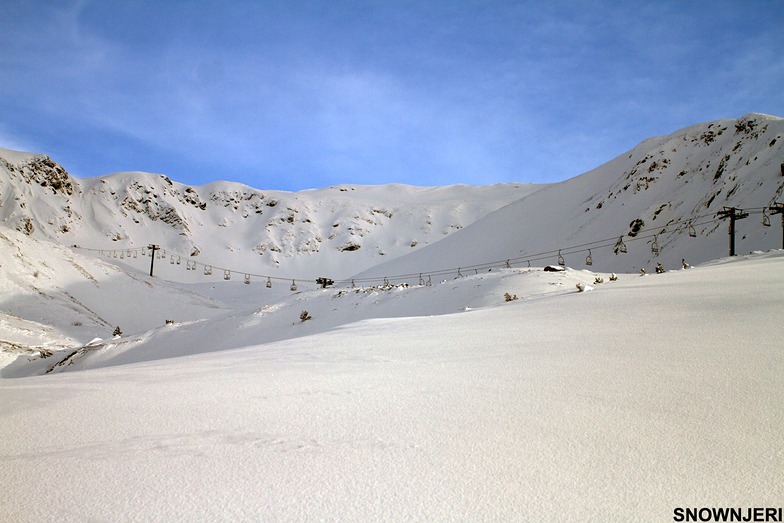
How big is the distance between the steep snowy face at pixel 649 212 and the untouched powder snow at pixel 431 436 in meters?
19.7

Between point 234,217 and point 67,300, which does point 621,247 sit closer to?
point 67,300

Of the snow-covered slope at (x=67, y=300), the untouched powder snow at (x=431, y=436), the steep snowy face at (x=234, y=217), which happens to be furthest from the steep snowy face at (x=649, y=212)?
the steep snowy face at (x=234, y=217)

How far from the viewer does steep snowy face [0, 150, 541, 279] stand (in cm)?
5409

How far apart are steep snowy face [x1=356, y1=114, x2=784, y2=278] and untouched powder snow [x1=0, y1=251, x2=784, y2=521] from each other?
19.7m

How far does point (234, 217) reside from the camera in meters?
72.6

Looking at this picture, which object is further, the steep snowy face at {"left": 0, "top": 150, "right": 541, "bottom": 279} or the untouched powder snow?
the steep snowy face at {"left": 0, "top": 150, "right": 541, "bottom": 279}

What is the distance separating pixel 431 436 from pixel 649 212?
30.7 metres

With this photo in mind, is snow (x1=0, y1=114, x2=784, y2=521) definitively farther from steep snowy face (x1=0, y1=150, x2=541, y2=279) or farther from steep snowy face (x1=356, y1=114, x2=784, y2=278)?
steep snowy face (x1=0, y1=150, x2=541, y2=279)

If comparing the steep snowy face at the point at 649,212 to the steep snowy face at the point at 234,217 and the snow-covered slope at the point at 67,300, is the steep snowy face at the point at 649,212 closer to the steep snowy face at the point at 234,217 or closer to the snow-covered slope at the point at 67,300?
the snow-covered slope at the point at 67,300

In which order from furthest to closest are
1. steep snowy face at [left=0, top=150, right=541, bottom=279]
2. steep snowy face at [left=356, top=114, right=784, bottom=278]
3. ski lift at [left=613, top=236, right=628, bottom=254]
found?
steep snowy face at [left=0, top=150, right=541, bottom=279] → steep snowy face at [left=356, top=114, right=784, bottom=278] → ski lift at [left=613, top=236, right=628, bottom=254]

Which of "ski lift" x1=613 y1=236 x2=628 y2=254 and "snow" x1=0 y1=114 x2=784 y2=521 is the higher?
"ski lift" x1=613 y1=236 x2=628 y2=254

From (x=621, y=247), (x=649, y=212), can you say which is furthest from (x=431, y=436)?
(x=649, y=212)

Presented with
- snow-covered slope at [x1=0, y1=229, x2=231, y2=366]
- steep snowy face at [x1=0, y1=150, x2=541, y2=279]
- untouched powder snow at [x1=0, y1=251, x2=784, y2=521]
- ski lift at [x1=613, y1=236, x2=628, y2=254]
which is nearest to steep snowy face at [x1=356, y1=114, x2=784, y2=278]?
ski lift at [x1=613, y1=236, x2=628, y2=254]

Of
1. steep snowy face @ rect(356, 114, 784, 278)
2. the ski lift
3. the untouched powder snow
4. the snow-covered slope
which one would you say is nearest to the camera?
the untouched powder snow
